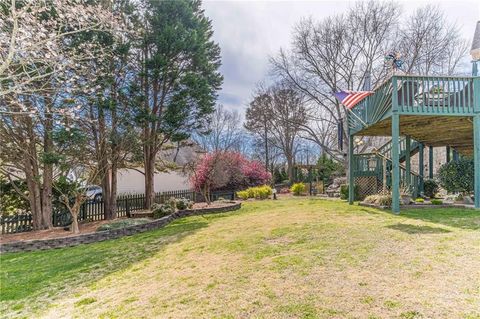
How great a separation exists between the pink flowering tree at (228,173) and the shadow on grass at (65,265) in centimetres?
979

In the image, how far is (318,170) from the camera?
22766 mm

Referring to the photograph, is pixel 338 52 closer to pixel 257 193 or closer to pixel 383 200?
pixel 257 193

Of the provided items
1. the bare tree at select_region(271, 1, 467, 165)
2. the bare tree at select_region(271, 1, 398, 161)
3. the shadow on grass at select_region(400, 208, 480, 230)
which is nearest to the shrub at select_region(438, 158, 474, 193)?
the shadow on grass at select_region(400, 208, 480, 230)

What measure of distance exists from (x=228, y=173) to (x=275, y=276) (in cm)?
1571

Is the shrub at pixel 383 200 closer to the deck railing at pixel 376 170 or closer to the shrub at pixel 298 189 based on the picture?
the deck railing at pixel 376 170

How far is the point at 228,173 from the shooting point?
1916 cm

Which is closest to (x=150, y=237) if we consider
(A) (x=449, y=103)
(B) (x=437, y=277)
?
(B) (x=437, y=277)

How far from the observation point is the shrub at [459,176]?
9.69 meters

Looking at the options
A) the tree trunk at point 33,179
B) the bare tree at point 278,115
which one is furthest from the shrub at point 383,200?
the bare tree at point 278,115

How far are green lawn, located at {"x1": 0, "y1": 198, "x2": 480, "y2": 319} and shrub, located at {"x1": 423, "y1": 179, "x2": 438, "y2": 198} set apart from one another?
5777 mm

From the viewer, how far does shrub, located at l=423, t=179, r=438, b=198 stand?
11.3 metres

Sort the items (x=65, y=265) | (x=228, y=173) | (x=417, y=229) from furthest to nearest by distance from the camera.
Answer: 1. (x=228, y=173)
2. (x=65, y=265)
3. (x=417, y=229)

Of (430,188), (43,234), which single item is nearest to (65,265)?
(43,234)

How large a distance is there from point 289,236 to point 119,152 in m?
7.47
